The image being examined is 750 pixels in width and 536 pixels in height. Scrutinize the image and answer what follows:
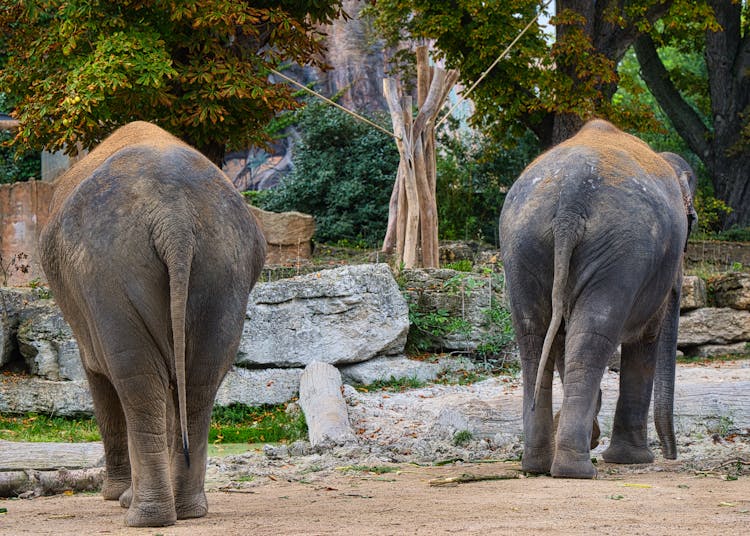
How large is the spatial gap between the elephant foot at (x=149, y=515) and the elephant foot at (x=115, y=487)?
1.28m

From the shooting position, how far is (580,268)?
6.26 m

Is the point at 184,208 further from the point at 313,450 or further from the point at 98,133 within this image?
the point at 98,133

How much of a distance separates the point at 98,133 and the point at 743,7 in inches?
729

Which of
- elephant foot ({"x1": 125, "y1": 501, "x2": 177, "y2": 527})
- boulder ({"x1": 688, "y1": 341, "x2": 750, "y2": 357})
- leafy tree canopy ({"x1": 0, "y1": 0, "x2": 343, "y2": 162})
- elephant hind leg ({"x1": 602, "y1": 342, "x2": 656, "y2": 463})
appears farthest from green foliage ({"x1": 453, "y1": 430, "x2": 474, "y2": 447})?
boulder ({"x1": 688, "y1": 341, "x2": 750, "y2": 357})

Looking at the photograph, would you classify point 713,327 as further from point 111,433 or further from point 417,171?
point 111,433

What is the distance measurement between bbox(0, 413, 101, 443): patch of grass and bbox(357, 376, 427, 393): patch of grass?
9.18ft

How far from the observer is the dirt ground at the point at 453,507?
176 inches

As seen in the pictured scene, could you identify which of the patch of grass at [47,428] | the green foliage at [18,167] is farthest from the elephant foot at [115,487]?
the green foliage at [18,167]

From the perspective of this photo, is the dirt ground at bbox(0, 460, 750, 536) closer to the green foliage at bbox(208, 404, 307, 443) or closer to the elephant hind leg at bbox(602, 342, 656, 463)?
the elephant hind leg at bbox(602, 342, 656, 463)

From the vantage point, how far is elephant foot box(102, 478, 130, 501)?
6.04 metres

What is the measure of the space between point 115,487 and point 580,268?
9.22 ft

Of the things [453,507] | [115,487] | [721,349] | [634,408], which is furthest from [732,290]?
[115,487]

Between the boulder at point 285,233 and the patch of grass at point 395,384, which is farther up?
the boulder at point 285,233

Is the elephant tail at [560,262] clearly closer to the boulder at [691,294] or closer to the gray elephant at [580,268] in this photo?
the gray elephant at [580,268]
